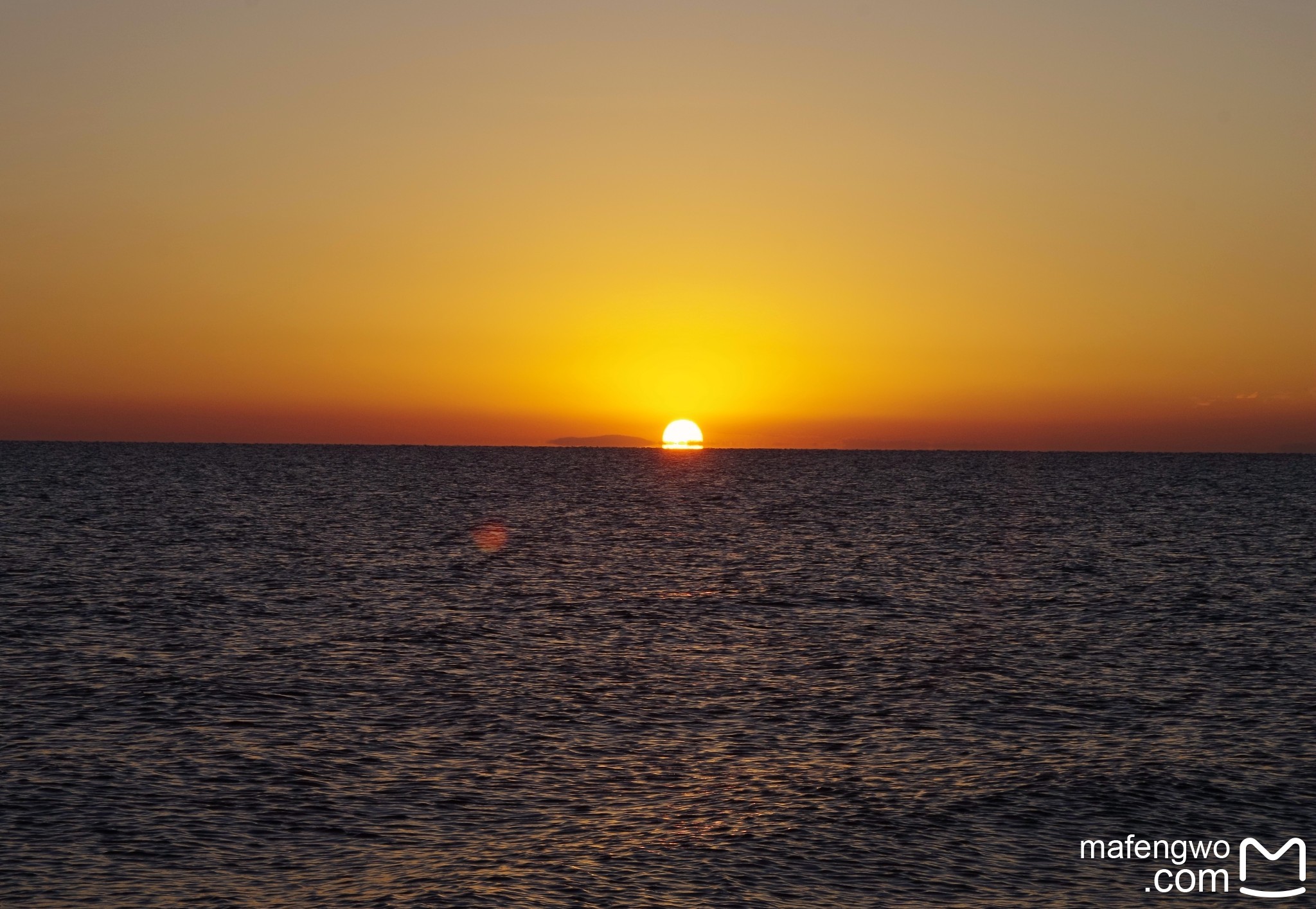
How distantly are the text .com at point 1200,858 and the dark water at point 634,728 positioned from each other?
0.83ft

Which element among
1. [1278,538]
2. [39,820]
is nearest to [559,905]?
[39,820]

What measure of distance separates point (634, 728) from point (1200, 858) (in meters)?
10.6

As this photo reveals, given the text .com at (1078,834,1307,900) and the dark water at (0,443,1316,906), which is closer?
the text .com at (1078,834,1307,900)

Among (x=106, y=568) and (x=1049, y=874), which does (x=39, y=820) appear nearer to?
(x=1049, y=874)

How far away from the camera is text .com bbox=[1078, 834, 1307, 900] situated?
16.6 meters

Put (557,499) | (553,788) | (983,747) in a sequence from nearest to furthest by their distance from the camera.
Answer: (553,788)
(983,747)
(557,499)

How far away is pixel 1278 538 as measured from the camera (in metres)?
79.6

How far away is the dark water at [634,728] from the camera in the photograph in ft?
55.3

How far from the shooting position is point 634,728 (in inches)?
965

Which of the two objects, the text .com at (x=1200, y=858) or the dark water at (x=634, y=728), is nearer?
the text .com at (x=1200, y=858)

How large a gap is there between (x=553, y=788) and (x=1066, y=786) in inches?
337

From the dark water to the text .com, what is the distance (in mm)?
252

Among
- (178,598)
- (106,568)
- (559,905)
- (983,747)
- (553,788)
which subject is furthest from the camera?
(106,568)

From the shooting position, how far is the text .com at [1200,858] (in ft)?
54.3
